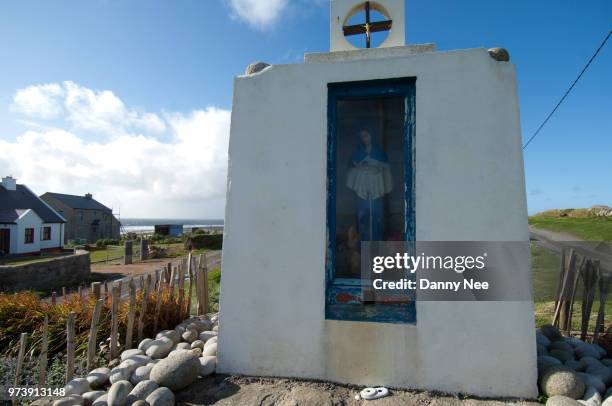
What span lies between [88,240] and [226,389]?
4913 cm

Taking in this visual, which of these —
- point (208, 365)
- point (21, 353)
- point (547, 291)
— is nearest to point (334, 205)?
point (208, 365)

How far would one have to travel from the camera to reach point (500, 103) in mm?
3520

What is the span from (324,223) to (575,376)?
2847 millimetres

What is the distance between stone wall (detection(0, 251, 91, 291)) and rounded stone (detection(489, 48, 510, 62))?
17.6m

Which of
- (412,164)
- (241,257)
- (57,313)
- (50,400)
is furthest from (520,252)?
(57,313)

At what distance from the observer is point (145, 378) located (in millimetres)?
3727

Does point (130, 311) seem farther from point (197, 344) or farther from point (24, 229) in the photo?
point (24, 229)

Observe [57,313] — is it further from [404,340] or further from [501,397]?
[501,397]

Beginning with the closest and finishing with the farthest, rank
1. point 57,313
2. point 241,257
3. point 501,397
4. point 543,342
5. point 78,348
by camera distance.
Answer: point 501,397
point 241,257
point 543,342
point 78,348
point 57,313

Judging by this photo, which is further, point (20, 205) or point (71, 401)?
point (20, 205)

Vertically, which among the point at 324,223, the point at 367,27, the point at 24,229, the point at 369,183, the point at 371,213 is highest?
the point at 367,27

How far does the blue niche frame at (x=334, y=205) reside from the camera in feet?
11.8

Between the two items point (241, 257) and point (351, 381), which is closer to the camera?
point (351, 381)

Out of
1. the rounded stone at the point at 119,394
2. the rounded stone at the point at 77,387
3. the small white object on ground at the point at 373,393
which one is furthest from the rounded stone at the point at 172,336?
the small white object on ground at the point at 373,393
